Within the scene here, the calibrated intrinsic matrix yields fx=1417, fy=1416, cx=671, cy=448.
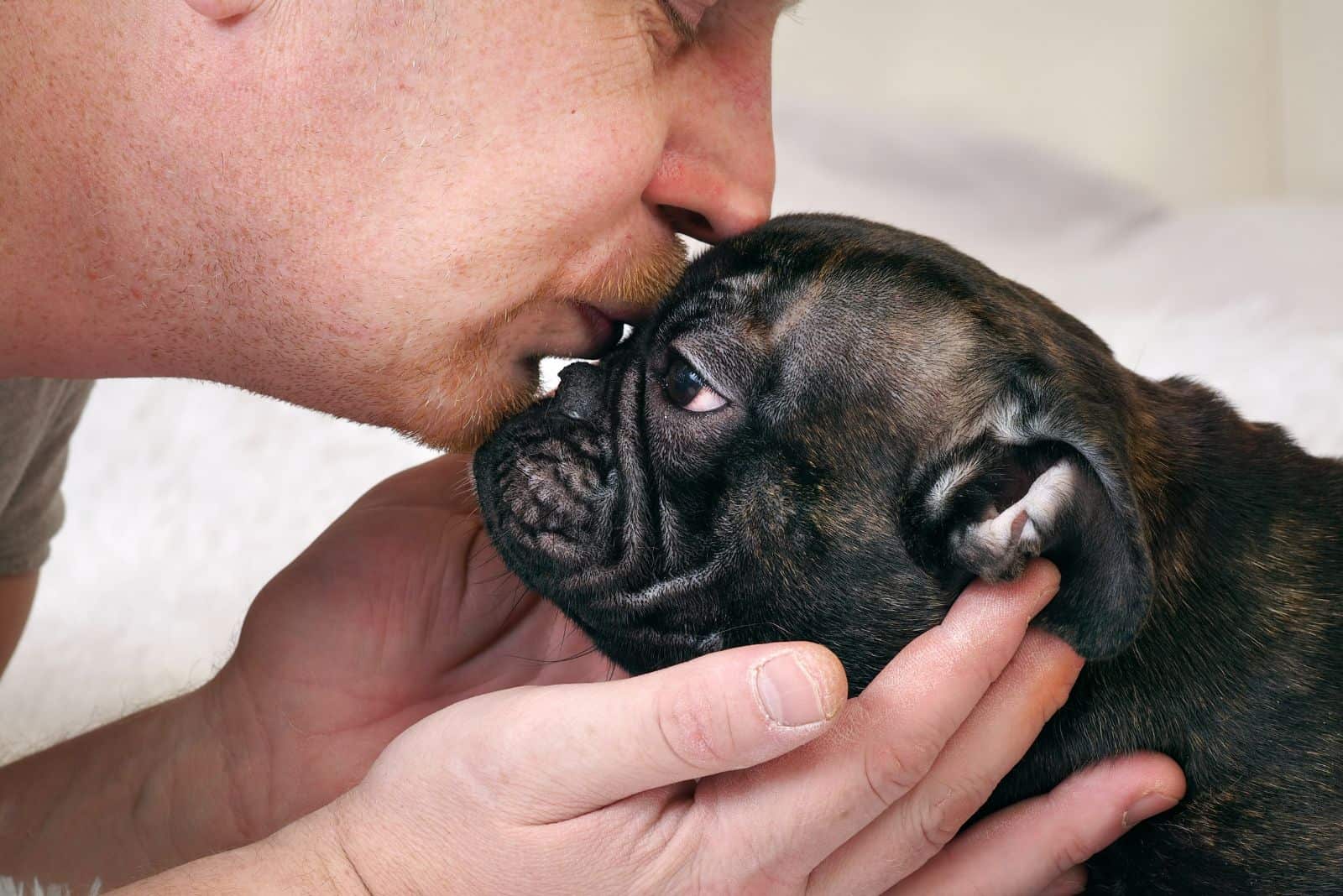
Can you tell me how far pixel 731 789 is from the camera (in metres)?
1.39

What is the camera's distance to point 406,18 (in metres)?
1.47

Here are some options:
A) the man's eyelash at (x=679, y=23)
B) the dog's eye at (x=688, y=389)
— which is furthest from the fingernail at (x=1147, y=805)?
the man's eyelash at (x=679, y=23)

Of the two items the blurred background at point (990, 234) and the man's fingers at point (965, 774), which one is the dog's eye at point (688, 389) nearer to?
the man's fingers at point (965, 774)

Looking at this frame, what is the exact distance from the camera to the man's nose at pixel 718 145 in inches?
67.1

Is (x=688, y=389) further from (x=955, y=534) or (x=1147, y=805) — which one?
(x=1147, y=805)

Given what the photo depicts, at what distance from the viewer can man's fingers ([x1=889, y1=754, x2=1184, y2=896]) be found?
1.42 metres

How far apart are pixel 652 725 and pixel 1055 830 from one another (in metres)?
0.46

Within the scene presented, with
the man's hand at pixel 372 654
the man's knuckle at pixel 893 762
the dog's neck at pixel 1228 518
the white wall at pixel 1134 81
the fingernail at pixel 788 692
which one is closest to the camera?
the fingernail at pixel 788 692

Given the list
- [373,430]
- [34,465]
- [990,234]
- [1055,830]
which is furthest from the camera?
[990,234]

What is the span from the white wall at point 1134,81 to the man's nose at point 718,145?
A: 243 cm

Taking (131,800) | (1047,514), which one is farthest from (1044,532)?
(131,800)

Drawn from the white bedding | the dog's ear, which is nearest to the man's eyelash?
the dog's ear

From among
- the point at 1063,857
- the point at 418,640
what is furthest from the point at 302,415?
the point at 1063,857

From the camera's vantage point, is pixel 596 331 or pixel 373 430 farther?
pixel 373 430
